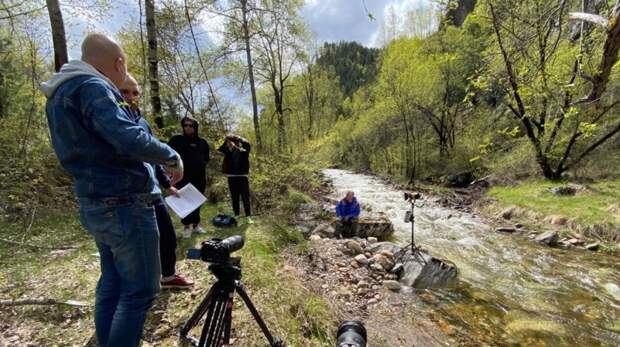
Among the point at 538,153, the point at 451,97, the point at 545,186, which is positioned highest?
the point at 451,97

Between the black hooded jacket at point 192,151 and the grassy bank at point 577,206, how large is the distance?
8.97 m

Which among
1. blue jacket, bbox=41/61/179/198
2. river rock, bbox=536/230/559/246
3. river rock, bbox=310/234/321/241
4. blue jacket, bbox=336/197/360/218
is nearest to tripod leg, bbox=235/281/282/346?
blue jacket, bbox=41/61/179/198

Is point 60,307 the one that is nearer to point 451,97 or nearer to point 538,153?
point 538,153

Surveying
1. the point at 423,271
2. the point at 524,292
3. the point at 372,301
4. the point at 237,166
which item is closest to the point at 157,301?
the point at 372,301

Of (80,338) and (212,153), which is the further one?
(212,153)

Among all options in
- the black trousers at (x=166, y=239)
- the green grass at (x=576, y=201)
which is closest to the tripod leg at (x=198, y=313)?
the black trousers at (x=166, y=239)

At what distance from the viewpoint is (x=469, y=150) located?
1969 cm

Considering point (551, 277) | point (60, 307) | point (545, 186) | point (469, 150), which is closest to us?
point (60, 307)

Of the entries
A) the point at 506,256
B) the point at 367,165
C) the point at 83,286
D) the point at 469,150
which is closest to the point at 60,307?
the point at 83,286

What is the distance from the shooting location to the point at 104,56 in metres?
1.68

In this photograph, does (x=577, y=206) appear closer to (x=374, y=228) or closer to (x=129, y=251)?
(x=374, y=228)

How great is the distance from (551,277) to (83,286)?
7323 mm

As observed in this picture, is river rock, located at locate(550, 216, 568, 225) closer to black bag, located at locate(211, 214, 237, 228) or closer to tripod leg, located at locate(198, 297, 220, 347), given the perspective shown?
black bag, located at locate(211, 214, 237, 228)

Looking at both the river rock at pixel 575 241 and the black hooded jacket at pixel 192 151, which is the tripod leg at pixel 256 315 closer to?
the black hooded jacket at pixel 192 151
